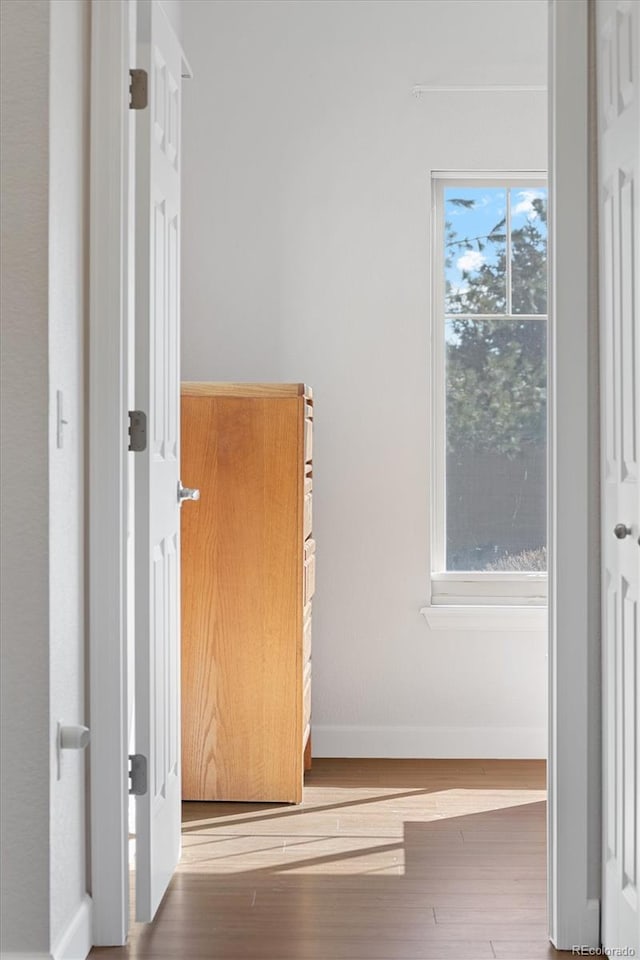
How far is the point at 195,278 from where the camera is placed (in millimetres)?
3871

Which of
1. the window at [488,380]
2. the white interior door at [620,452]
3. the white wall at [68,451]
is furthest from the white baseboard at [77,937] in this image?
the window at [488,380]

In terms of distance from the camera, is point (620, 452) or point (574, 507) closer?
point (620, 452)

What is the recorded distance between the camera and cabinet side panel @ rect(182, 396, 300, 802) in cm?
328

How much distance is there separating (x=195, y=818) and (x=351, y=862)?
58 centimetres

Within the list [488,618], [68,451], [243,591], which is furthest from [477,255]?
[68,451]

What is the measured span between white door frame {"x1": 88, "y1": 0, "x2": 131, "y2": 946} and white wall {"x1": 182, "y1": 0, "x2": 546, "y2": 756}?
1604 millimetres

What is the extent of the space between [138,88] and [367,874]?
2012 mm

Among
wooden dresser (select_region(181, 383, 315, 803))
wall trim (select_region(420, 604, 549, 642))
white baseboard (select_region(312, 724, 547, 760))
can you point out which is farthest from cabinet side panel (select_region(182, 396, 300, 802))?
wall trim (select_region(420, 604, 549, 642))

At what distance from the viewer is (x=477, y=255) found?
3979 mm

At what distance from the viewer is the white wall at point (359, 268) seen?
151 inches
